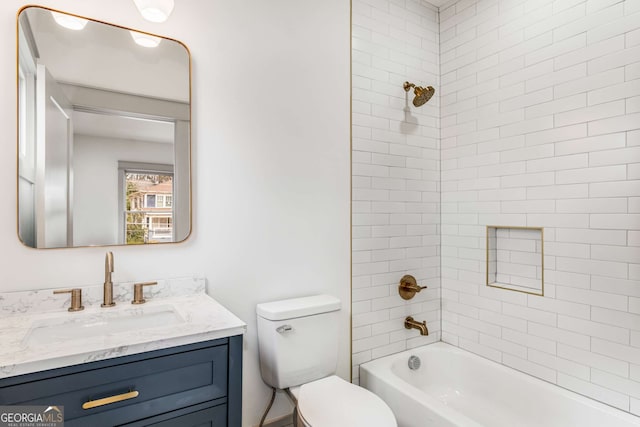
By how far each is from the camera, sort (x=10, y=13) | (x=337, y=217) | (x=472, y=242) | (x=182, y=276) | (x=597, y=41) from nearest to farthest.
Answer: (x=10, y=13) → (x=182, y=276) → (x=597, y=41) → (x=337, y=217) → (x=472, y=242)

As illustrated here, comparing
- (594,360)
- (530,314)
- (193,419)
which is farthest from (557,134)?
(193,419)

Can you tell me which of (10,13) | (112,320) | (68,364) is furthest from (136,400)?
(10,13)

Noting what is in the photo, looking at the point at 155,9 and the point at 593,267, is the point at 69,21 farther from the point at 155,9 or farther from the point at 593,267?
the point at 593,267

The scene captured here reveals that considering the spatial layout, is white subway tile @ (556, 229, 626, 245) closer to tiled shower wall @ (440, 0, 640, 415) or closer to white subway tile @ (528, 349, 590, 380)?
tiled shower wall @ (440, 0, 640, 415)

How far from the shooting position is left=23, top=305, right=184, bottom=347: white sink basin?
4.29 feet

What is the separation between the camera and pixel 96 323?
1388mm

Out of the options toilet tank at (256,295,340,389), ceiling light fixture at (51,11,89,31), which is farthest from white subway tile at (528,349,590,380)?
ceiling light fixture at (51,11,89,31)

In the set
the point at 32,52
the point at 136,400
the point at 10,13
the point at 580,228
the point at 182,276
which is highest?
the point at 10,13

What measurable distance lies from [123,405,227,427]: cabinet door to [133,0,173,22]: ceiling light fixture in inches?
61.1

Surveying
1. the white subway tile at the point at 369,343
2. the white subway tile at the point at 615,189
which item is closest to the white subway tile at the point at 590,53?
the white subway tile at the point at 615,189

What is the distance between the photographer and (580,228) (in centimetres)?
193

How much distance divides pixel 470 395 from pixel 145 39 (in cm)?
271

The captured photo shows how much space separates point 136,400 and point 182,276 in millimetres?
677

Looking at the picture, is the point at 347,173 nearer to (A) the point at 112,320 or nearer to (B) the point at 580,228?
(B) the point at 580,228
